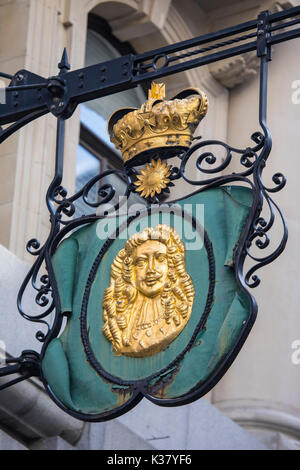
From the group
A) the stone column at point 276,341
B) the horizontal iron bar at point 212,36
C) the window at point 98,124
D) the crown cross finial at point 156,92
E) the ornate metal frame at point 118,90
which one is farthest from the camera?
the window at point 98,124

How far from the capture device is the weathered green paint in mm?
8234

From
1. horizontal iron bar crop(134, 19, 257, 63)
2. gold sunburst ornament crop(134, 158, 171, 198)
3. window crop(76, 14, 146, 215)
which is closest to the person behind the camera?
horizontal iron bar crop(134, 19, 257, 63)

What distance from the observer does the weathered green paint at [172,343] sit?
8.23 metres

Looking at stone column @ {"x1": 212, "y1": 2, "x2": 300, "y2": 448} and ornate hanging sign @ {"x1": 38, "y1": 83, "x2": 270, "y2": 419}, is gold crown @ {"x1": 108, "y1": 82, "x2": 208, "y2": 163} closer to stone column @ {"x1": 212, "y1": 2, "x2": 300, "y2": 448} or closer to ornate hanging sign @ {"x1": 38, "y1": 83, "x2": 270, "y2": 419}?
ornate hanging sign @ {"x1": 38, "y1": 83, "x2": 270, "y2": 419}

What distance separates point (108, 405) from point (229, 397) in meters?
7.41

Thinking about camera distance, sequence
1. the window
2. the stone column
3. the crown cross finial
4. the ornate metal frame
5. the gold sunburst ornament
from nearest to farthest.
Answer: the ornate metal frame
the gold sunburst ornament
the crown cross finial
the stone column
the window

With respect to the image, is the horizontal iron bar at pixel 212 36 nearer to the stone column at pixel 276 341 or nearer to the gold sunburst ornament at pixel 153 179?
the gold sunburst ornament at pixel 153 179

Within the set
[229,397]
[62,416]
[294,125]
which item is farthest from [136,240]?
[294,125]

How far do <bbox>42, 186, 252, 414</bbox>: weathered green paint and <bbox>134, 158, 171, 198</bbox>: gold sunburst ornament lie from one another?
0.20 m

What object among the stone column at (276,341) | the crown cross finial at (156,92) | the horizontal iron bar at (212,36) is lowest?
the horizontal iron bar at (212,36)

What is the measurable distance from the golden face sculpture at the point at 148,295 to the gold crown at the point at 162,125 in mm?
545

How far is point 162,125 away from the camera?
909 centimetres

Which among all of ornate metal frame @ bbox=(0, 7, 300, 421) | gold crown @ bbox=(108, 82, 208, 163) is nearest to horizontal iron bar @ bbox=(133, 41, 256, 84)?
ornate metal frame @ bbox=(0, 7, 300, 421)

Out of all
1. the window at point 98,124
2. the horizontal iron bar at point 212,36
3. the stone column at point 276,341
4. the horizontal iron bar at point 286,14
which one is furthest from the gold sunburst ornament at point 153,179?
the stone column at point 276,341
